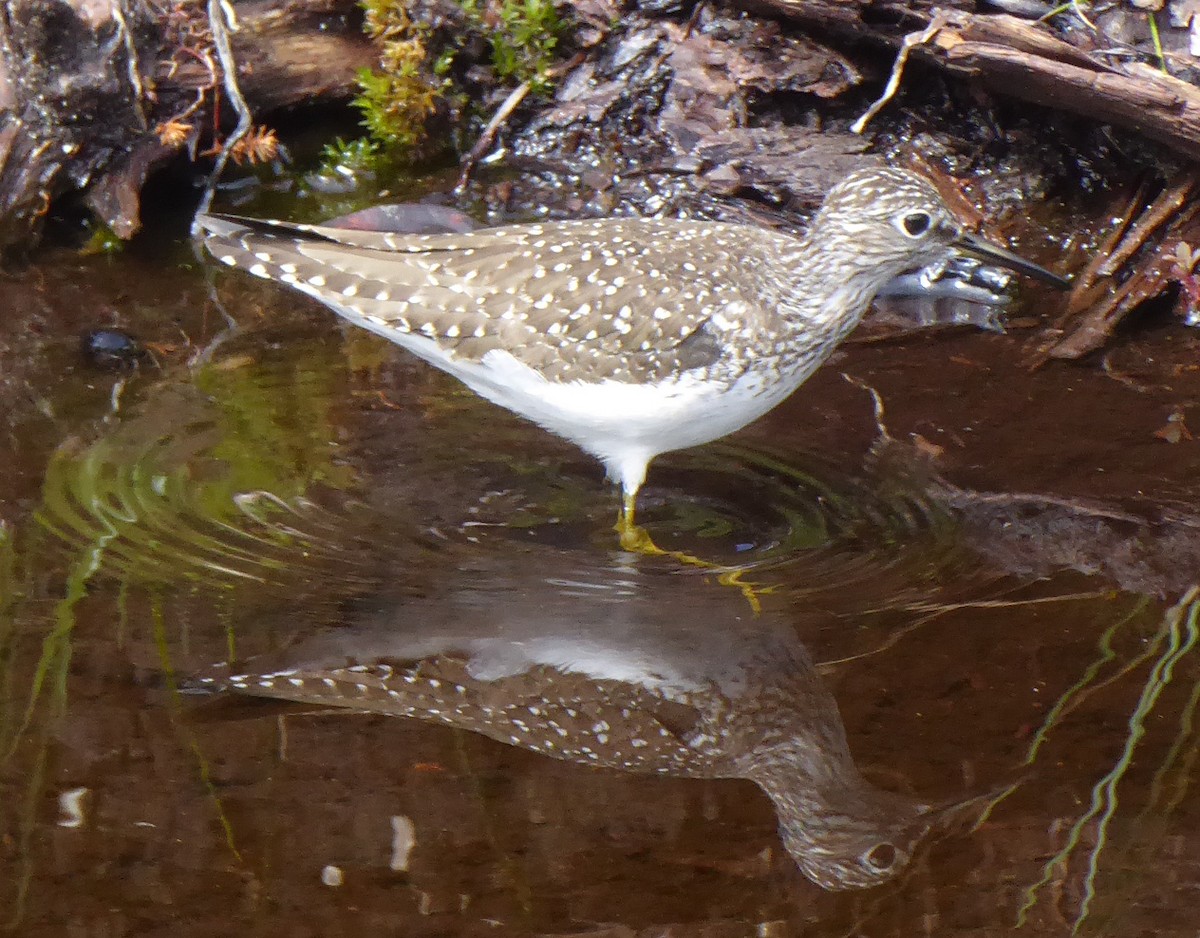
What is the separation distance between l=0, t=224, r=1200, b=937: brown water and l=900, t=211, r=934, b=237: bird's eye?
0.96m

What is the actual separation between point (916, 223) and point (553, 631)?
199 cm

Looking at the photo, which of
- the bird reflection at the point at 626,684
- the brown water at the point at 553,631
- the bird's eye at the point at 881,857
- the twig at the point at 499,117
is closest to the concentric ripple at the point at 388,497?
the brown water at the point at 553,631

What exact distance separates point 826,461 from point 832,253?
36.3 inches

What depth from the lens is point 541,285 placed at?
5039 mm

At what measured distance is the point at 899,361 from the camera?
627 centimetres

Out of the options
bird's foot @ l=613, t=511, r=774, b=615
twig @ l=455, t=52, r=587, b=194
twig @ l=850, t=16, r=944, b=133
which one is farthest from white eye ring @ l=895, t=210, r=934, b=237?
twig @ l=455, t=52, r=587, b=194

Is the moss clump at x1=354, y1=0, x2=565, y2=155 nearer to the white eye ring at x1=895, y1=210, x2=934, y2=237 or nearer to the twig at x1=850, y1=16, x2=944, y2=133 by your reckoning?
the twig at x1=850, y1=16, x2=944, y2=133

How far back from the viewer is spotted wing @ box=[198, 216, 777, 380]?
4938 millimetres

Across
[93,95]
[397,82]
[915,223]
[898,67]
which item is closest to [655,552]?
[915,223]

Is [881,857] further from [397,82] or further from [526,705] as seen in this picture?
[397,82]

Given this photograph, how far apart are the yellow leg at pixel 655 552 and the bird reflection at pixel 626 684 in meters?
0.07

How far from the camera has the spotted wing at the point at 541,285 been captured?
494cm

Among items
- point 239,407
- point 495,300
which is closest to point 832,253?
point 495,300

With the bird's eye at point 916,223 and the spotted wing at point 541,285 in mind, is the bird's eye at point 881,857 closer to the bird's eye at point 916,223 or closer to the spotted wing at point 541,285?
the spotted wing at point 541,285
